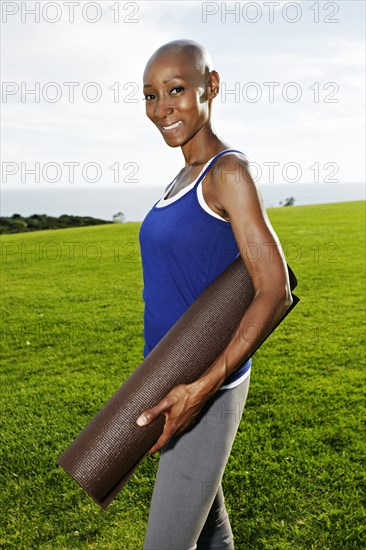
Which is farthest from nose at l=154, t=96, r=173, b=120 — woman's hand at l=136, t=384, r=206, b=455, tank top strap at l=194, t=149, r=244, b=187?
woman's hand at l=136, t=384, r=206, b=455

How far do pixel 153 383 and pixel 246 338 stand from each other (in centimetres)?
30

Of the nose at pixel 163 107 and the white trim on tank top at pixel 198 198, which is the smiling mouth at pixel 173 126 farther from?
the white trim on tank top at pixel 198 198

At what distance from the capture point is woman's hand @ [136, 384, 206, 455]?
1.73 meters

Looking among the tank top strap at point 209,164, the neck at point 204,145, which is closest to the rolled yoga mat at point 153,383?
the tank top strap at point 209,164

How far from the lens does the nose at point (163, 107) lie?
6.46ft

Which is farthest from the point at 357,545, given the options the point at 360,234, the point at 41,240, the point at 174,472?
the point at 41,240

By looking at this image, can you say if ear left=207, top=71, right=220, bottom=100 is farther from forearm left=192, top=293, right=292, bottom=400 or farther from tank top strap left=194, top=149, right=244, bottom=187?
forearm left=192, top=293, right=292, bottom=400

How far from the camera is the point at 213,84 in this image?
203cm

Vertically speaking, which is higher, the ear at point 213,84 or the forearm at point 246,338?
the ear at point 213,84

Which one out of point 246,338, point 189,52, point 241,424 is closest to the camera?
point 246,338

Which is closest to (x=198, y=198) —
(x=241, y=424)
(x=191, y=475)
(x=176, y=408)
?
(x=176, y=408)

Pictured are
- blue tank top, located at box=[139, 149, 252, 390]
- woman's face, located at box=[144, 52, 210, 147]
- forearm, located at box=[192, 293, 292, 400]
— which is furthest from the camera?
woman's face, located at box=[144, 52, 210, 147]

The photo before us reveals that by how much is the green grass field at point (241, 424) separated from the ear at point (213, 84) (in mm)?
2398

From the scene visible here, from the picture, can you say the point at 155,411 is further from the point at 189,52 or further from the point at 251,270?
the point at 189,52
